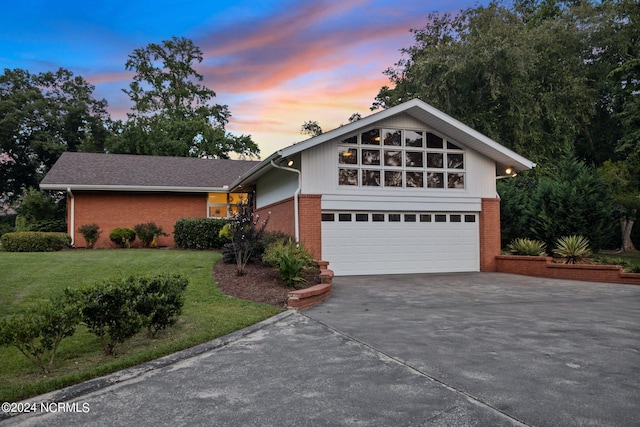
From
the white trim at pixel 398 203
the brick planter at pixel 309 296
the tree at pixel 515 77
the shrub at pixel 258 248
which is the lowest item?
the brick planter at pixel 309 296

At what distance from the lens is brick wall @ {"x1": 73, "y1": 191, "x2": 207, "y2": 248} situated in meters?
19.8

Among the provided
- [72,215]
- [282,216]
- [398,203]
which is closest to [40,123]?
[72,215]

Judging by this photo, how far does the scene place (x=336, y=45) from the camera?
17.0m

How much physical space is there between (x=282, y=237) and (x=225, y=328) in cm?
628

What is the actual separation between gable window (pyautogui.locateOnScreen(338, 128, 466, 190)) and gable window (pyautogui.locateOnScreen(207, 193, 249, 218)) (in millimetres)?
9254

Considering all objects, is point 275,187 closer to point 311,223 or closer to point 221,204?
point 311,223

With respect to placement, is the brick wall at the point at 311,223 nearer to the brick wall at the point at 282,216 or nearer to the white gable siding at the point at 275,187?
the brick wall at the point at 282,216

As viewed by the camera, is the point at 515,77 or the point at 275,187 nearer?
the point at 275,187

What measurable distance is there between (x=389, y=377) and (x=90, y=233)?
1755 centimetres

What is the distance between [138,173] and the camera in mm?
21484

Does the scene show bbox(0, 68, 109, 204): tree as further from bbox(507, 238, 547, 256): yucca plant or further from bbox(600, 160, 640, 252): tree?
bbox(600, 160, 640, 252): tree

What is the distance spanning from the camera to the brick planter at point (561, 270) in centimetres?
1233

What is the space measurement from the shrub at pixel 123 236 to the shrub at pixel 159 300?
45.1 feet

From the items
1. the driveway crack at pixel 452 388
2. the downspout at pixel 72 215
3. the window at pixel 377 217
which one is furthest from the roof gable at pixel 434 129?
the downspout at pixel 72 215
